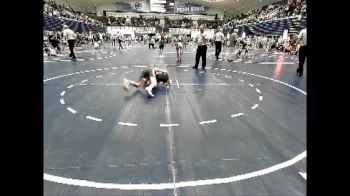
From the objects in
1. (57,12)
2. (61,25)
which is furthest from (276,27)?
(57,12)

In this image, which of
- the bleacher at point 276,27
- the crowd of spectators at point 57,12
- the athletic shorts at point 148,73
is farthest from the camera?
the crowd of spectators at point 57,12

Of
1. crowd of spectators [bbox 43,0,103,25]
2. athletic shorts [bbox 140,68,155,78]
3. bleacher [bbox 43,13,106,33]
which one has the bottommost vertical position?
athletic shorts [bbox 140,68,155,78]

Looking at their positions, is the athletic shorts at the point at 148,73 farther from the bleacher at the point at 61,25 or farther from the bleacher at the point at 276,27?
the bleacher at the point at 61,25

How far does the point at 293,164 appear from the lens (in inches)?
128

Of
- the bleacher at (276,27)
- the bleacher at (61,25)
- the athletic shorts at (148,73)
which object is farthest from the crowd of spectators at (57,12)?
the bleacher at (276,27)

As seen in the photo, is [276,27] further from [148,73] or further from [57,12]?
[148,73]

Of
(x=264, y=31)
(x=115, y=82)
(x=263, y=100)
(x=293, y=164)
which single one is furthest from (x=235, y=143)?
(x=264, y=31)

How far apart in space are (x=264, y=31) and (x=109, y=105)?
28.7 m

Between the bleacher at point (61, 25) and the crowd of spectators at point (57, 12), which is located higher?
the crowd of spectators at point (57, 12)

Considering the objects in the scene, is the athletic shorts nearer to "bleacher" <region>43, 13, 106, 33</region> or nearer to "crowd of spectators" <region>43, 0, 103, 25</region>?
"bleacher" <region>43, 13, 106, 33</region>

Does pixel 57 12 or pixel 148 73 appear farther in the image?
pixel 57 12

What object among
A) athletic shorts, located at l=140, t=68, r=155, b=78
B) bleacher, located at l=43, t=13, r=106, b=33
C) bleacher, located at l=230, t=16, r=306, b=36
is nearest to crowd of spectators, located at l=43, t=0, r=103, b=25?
bleacher, located at l=43, t=13, r=106, b=33

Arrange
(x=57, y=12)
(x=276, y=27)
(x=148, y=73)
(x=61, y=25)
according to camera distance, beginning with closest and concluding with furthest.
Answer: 1. (x=148, y=73)
2. (x=61, y=25)
3. (x=276, y=27)
4. (x=57, y=12)

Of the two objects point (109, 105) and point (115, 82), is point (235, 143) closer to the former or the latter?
point (109, 105)
